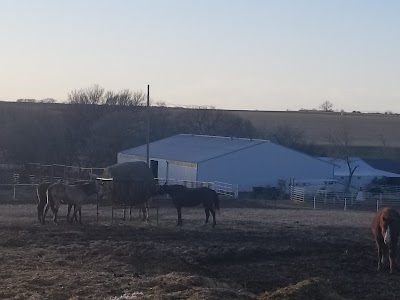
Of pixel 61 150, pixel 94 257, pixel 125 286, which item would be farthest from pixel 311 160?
pixel 125 286

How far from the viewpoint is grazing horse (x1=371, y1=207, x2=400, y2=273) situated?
56.5 feet

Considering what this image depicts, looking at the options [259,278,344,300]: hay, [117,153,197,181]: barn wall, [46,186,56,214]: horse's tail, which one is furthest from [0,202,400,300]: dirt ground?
[117,153,197,181]: barn wall

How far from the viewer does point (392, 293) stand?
47.3 feet

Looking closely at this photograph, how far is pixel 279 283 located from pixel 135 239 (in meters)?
7.56

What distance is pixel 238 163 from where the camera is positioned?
56969mm

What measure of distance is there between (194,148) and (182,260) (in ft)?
146

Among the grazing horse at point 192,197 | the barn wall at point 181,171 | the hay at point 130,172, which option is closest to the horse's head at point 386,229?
the grazing horse at point 192,197

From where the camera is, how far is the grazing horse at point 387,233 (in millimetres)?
17212

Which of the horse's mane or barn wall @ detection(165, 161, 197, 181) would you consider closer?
the horse's mane

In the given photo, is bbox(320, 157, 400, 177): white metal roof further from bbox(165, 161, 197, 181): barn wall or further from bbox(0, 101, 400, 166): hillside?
bbox(165, 161, 197, 181): barn wall

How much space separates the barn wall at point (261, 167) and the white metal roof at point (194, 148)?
1.74 ft

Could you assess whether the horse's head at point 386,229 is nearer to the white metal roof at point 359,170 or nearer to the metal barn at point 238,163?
the metal barn at point 238,163

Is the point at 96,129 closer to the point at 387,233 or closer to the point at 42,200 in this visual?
the point at 42,200

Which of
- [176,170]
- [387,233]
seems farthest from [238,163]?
[387,233]
